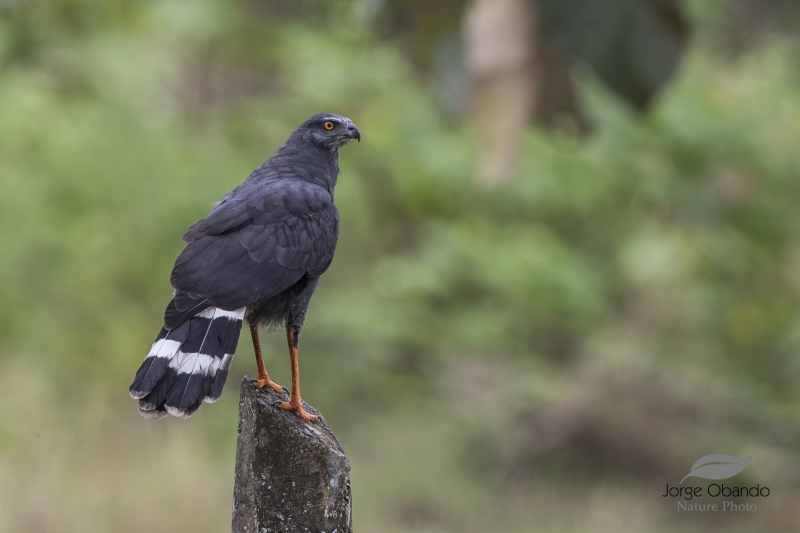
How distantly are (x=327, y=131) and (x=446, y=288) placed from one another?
7.27 m

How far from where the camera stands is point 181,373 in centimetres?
232

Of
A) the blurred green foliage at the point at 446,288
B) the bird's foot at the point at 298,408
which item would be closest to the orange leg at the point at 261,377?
the bird's foot at the point at 298,408

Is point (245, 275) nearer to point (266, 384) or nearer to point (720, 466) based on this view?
point (266, 384)

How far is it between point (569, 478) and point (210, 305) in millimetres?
8844

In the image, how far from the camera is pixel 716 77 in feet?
33.9

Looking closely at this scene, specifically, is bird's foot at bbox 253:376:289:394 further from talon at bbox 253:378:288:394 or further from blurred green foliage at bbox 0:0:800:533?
blurred green foliage at bbox 0:0:800:533

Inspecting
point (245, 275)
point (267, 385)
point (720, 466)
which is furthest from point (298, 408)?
point (720, 466)

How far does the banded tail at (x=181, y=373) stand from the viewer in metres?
2.30

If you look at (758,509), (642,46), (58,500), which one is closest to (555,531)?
(758,509)

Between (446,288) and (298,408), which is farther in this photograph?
(446,288)

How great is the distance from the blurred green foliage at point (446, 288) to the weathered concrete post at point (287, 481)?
20.3 feet

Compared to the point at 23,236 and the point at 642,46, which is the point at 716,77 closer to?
the point at 23,236

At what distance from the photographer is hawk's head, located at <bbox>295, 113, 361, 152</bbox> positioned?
3.50m

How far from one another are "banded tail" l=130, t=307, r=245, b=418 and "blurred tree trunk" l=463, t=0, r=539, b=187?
102 cm
